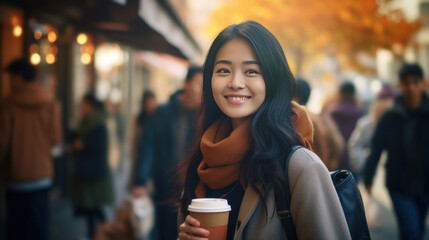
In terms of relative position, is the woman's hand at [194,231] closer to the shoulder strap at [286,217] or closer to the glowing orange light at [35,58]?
the shoulder strap at [286,217]

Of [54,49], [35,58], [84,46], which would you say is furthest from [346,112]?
[84,46]

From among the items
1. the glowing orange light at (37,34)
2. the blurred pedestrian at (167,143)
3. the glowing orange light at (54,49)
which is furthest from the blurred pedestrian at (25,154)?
the glowing orange light at (54,49)

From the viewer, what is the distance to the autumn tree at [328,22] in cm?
1471

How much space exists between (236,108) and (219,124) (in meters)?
0.29

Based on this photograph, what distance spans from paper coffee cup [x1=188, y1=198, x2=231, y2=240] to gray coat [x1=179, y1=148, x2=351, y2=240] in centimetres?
9

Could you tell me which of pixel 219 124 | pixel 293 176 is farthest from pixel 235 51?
pixel 293 176

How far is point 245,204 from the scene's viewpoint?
7.48ft

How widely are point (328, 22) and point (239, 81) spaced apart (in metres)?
15.1

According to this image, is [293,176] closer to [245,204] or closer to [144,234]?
[245,204]

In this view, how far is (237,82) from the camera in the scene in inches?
93.1

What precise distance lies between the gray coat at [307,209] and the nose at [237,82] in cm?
41

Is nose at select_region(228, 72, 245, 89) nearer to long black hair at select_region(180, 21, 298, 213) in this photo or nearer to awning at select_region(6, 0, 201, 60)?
long black hair at select_region(180, 21, 298, 213)

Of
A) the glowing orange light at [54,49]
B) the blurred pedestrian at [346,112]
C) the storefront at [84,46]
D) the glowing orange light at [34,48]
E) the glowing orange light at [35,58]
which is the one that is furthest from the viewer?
the glowing orange light at [54,49]

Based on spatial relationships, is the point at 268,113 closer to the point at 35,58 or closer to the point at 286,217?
the point at 286,217
